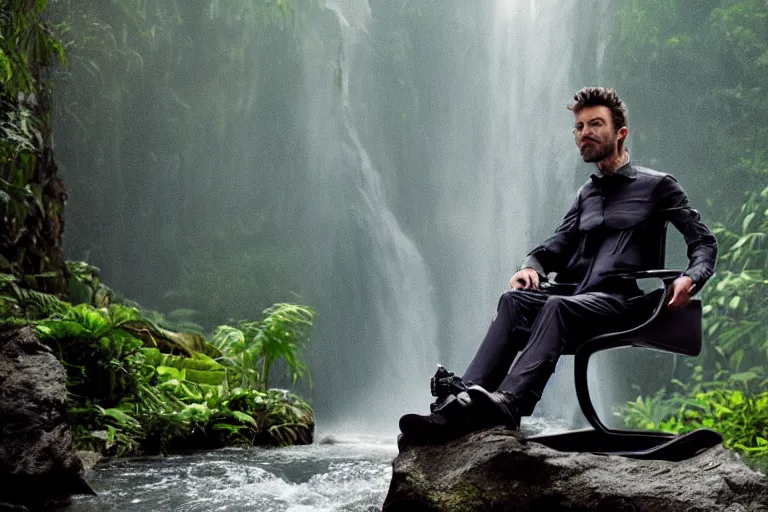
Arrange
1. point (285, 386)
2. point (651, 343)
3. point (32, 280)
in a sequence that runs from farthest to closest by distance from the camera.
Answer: point (285, 386)
point (32, 280)
point (651, 343)

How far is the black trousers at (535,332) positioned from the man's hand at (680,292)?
191mm

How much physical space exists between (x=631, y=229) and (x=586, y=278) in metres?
0.26

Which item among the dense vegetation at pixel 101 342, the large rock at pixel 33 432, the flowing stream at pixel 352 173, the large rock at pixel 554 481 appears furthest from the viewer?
the flowing stream at pixel 352 173

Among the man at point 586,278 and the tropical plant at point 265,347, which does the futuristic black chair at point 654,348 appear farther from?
the tropical plant at point 265,347

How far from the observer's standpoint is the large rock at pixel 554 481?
2.35 meters

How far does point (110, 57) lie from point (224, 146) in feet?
13.7

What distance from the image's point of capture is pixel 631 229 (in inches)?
117

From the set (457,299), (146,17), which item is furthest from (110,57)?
(457,299)

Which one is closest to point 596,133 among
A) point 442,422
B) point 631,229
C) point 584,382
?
point 631,229

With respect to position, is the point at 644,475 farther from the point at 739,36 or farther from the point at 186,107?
the point at 186,107

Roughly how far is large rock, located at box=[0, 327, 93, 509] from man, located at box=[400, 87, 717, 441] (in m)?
1.62

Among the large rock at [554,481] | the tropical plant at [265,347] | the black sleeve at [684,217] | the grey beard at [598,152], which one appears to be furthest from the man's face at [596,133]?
the tropical plant at [265,347]

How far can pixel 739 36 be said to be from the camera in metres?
16.6

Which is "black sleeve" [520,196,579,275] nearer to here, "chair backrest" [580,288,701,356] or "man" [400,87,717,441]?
"man" [400,87,717,441]
